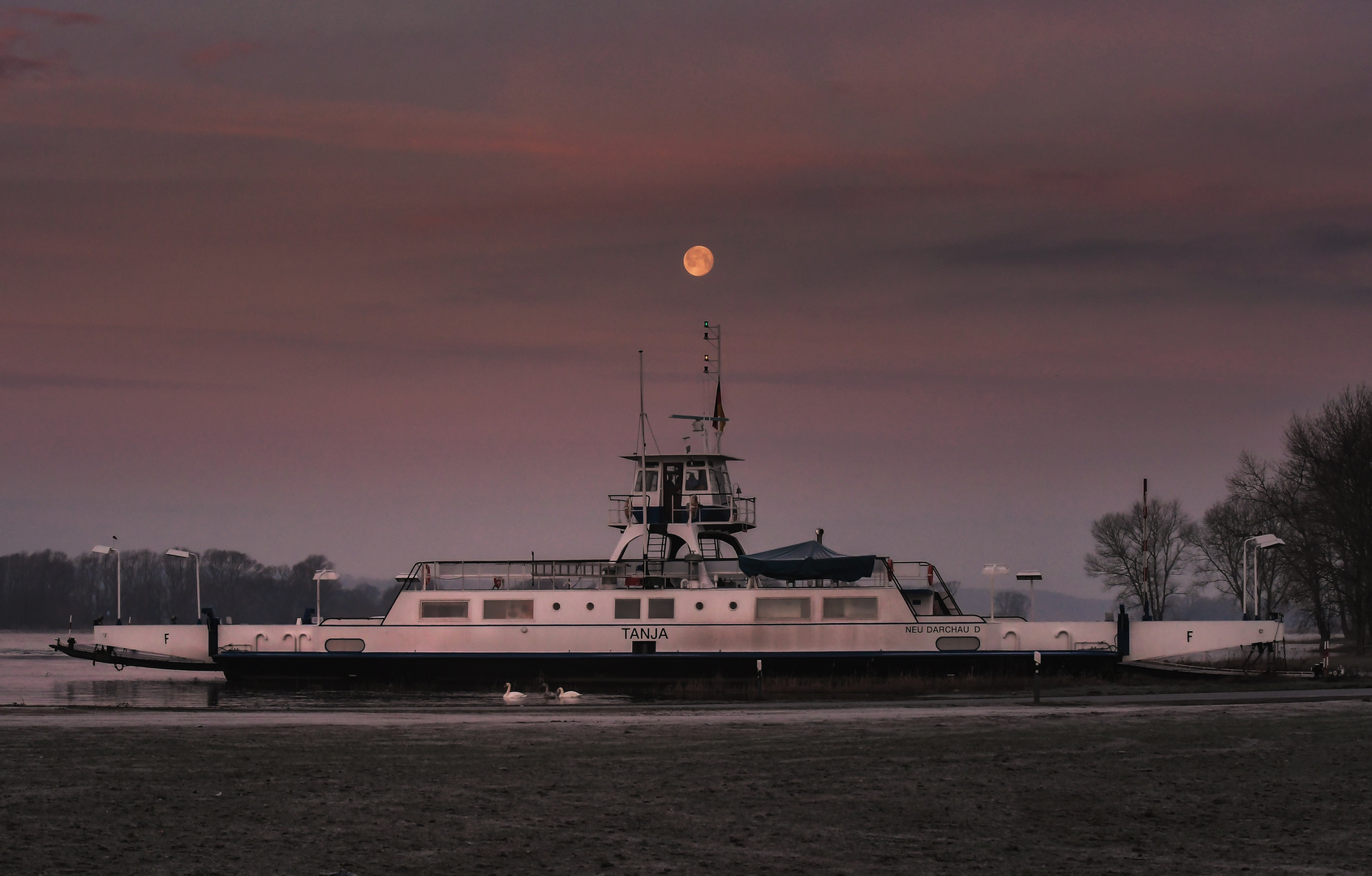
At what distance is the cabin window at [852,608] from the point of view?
42.7 metres

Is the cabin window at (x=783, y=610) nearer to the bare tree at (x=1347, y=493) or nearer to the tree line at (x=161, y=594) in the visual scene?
the bare tree at (x=1347, y=493)

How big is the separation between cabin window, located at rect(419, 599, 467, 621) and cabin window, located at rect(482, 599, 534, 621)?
30.4 inches

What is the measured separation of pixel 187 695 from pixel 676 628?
1555cm

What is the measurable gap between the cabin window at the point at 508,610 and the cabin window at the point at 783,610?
25.2 feet

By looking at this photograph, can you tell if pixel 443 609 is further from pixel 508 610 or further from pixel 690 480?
pixel 690 480

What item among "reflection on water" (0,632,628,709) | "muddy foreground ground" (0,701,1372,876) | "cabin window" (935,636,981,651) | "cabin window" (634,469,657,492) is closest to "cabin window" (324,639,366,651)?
"reflection on water" (0,632,628,709)

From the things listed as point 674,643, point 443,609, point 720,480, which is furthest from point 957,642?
point 443,609

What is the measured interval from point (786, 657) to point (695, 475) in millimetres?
8193

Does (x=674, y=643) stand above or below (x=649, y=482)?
below

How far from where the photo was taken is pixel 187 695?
41969 mm

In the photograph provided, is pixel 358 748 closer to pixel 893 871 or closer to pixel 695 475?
pixel 893 871

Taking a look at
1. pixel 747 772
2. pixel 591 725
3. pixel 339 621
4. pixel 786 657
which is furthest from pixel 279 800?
pixel 339 621

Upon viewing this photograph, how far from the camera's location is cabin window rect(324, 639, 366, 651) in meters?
44.6

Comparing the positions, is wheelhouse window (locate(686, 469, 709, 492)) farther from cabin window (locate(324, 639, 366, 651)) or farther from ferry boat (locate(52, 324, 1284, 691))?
cabin window (locate(324, 639, 366, 651))
